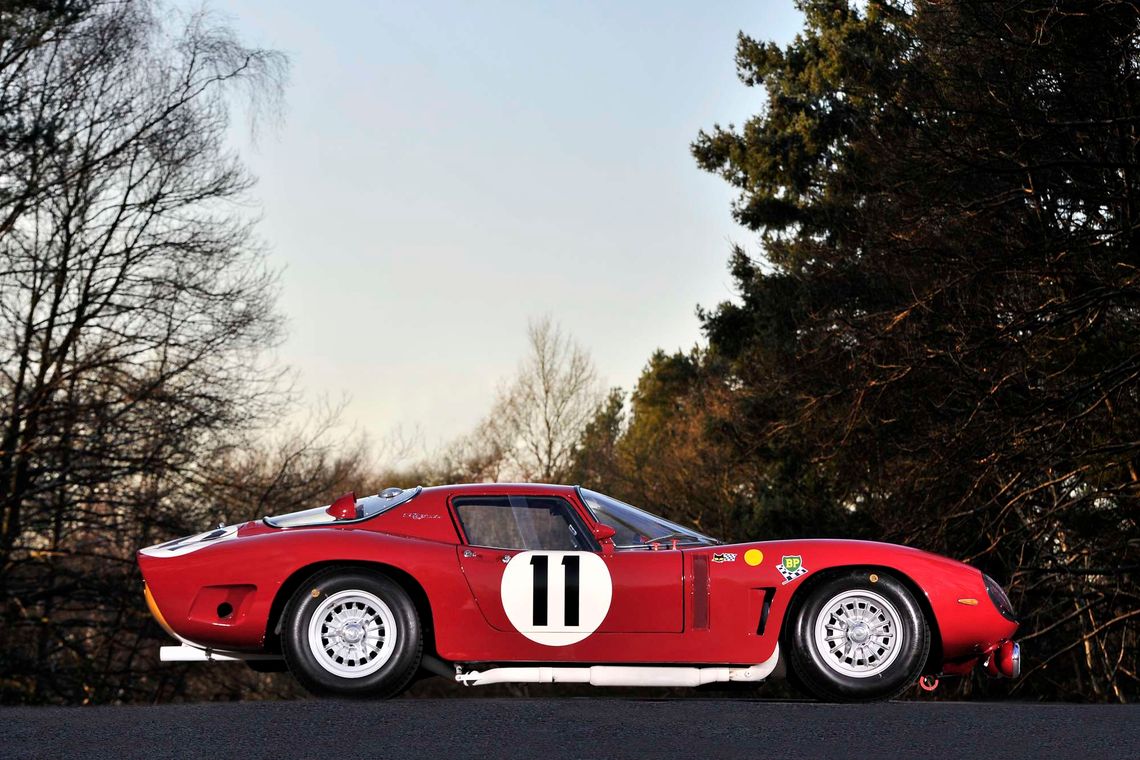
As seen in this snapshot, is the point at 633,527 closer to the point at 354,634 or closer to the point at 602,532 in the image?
the point at 602,532

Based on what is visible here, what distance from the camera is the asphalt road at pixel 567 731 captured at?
572 centimetres

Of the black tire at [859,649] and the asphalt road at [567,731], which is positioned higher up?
the black tire at [859,649]

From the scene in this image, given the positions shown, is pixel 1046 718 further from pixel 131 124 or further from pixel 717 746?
pixel 131 124

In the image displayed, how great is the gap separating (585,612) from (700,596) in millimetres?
660

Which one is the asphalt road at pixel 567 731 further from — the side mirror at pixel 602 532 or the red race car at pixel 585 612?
the side mirror at pixel 602 532

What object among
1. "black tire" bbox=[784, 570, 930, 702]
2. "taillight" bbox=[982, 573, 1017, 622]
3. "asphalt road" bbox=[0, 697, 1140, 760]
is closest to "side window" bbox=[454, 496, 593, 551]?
"asphalt road" bbox=[0, 697, 1140, 760]

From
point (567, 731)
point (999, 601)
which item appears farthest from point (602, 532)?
point (999, 601)

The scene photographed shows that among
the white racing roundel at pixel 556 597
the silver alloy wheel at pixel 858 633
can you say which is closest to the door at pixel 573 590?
the white racing roundel at pixel 556 597

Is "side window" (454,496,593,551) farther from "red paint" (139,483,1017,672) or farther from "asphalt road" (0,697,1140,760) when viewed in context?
"asphalt road" (0,697,1140,760)

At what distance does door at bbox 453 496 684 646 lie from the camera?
764 centimetres

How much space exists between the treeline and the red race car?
24.7ft

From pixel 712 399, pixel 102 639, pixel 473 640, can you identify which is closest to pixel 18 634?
pixel 102 639

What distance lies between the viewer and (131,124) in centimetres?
2022

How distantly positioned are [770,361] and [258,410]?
8630mm
